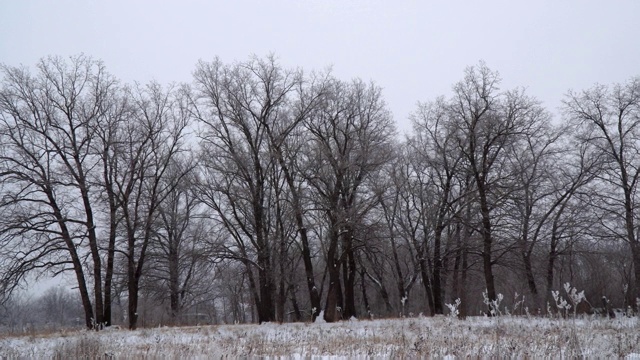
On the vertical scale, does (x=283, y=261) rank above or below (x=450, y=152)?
below

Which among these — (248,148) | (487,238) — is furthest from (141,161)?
(487,238)

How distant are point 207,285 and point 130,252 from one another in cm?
1980

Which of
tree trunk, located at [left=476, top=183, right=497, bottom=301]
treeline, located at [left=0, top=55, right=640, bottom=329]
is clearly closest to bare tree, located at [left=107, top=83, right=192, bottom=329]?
treeline, located at [left=0, top=55, right=640, bottom=329]

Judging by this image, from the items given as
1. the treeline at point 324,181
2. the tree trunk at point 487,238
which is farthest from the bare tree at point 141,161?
the tree trunk at point 487,238

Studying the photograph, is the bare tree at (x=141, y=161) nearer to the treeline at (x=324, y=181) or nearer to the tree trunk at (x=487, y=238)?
the treeline at (x=324, y=181)

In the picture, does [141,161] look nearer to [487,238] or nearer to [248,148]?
[248,148]

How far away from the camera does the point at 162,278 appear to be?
118ft

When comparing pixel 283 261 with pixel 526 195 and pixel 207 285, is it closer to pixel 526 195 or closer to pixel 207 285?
pixel 526 195

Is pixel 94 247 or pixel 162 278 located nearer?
pixel 94 247

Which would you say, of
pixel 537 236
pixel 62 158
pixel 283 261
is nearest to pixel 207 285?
pixel 283 261

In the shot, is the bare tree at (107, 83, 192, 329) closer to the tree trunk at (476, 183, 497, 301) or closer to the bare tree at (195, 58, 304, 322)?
the bare tree at (195, 58, 304, 322)

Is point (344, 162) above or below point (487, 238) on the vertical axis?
above

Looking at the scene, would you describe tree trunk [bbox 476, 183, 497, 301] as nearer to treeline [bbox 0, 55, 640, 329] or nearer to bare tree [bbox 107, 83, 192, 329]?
treeline [bbox 0, 55, 640, 329]

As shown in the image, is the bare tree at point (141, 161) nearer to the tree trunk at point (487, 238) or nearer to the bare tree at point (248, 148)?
the bare tree at point (248, 148)
